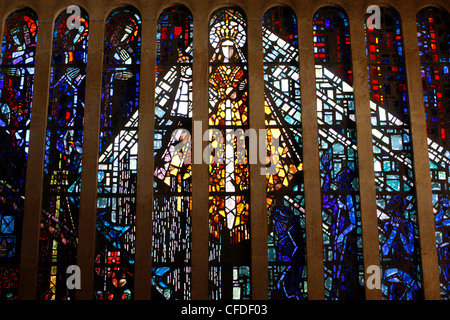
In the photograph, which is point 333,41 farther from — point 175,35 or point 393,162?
point 175,35

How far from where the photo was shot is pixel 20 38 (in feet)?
32.2

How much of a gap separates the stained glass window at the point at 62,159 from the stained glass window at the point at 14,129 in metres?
0.39

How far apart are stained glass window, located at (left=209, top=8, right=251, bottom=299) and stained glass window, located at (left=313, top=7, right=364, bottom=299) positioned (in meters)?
1.30

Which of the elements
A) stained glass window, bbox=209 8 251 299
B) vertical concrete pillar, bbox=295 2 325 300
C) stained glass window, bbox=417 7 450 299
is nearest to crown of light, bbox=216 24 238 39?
stained glass window, bbox=209 8 251 299

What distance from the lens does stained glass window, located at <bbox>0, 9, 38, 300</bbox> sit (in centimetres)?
898

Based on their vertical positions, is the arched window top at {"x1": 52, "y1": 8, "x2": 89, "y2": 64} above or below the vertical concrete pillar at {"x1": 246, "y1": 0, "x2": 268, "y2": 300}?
above

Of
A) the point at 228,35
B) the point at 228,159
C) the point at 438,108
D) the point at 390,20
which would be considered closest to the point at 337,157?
the point at 228,159

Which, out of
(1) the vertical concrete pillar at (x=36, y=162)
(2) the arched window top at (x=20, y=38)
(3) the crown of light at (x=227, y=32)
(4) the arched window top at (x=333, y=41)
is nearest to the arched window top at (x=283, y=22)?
(4) the arched window top at (x=333, y=41)

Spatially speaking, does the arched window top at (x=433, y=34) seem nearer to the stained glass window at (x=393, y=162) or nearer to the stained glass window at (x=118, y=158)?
the stained glass window at (x=393, y=162)

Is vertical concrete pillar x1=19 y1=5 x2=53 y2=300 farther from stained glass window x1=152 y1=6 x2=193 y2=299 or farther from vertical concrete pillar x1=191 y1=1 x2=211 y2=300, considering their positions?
vertical concrete pillar x1=191 y1=1 x2=211 y2=300

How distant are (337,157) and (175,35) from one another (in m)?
3.59

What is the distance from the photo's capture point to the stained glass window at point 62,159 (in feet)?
29.3
